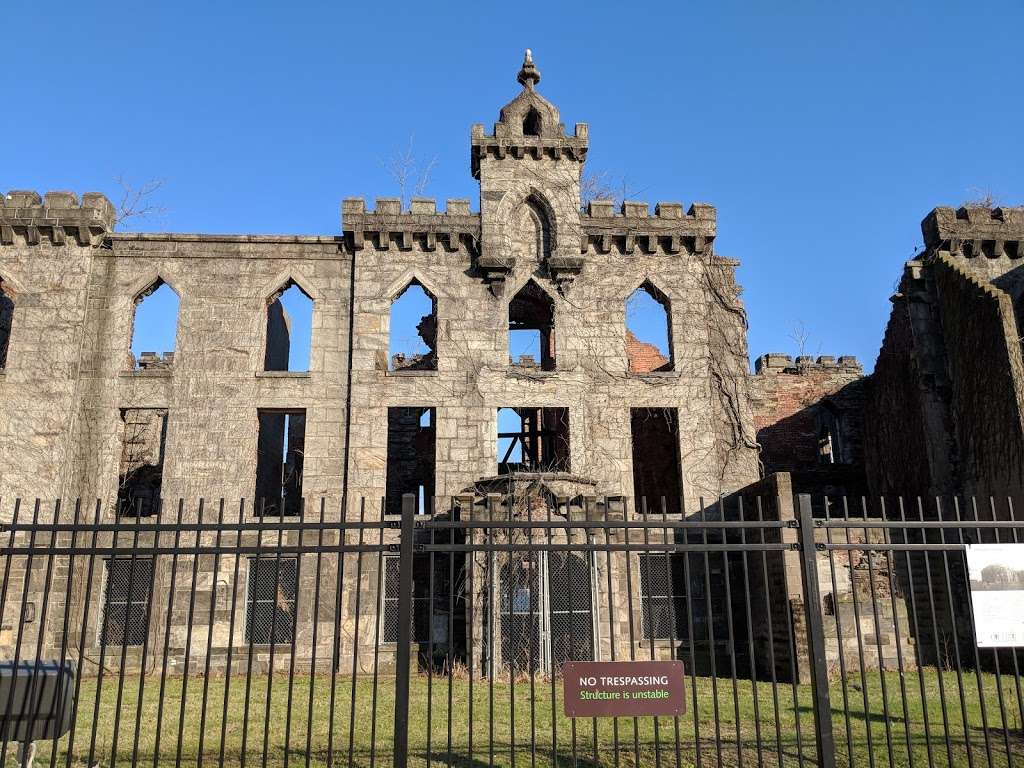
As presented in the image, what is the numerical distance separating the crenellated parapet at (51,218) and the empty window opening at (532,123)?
9.94 m

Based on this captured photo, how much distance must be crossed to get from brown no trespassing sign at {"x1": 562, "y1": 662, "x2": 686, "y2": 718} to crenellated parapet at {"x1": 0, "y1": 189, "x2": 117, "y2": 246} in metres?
16.5

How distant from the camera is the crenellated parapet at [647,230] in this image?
1922 cm

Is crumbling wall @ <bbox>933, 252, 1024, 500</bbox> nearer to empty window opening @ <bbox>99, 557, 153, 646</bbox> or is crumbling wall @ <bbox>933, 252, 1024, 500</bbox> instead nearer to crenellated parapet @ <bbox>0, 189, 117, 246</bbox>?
empty window opening @ <bbox>99, 557, 153, 646</bbox>

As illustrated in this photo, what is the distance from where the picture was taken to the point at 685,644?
16.7m

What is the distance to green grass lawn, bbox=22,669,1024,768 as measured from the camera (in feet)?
21.9

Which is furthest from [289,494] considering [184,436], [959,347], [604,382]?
[959,347]

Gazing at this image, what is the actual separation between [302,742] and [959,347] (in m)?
15.2

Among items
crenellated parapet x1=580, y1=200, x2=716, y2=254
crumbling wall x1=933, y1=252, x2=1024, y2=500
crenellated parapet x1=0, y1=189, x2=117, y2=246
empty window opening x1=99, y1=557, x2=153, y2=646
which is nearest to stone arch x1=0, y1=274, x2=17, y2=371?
crenellated parapet x1=0, y1=189, x2=117, y2=246

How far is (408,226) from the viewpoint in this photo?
18.8 metres

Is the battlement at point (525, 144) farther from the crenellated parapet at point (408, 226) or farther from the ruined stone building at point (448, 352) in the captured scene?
the crenellated parapet at point (408, 226)

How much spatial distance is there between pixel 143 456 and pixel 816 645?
20.7 m

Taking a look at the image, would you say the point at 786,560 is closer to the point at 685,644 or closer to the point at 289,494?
the point at 685,644

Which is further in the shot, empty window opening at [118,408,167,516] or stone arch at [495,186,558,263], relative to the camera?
empty window opening at [118,408,167,516]

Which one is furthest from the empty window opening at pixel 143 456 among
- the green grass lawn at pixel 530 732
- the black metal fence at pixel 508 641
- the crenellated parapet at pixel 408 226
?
the green grass lawn at pixel 530 732
